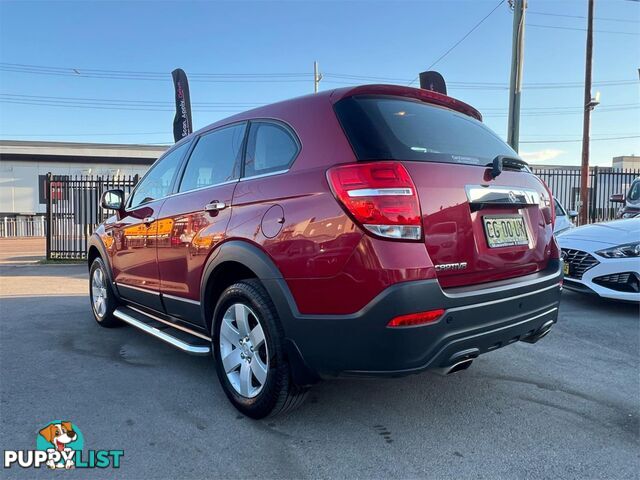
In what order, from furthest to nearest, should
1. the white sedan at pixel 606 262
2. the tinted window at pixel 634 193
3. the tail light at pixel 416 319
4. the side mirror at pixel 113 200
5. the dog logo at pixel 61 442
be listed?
the tinted window at pixel 634 193 → the white sedan at pixel 606 262 → the side mirror at pixel 113 200 → the dog logo at pixel 61 442 → the tail light at pixel 416 319

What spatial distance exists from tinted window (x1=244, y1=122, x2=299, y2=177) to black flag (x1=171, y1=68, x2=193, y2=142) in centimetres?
913

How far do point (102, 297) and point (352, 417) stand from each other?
3404 millimetres

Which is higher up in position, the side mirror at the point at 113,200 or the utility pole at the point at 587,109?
the utility pole at the point at 587,109

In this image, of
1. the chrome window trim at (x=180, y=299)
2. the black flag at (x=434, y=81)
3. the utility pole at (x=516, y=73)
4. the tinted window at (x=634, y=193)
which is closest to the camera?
the chrome window trim at (x=180, y=299)

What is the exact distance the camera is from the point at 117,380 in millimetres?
3398

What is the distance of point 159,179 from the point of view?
4090 millimetres

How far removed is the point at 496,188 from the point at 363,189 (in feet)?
2.98

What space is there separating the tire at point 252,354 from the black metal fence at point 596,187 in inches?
563

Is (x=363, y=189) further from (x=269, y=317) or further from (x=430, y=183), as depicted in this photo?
(x=269, y=317)

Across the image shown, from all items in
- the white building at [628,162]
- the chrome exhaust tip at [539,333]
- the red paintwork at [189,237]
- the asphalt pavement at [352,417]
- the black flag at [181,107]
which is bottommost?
the asphalt pavement at [352,417]

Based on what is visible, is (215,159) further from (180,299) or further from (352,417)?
(352,417)

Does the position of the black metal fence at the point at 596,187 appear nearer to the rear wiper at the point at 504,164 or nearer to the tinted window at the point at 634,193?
the tinted window at the point at 634,193

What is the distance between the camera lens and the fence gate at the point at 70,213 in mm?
12055

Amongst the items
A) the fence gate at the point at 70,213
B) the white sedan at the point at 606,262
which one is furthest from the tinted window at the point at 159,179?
the fence gate at the point at 70,213
